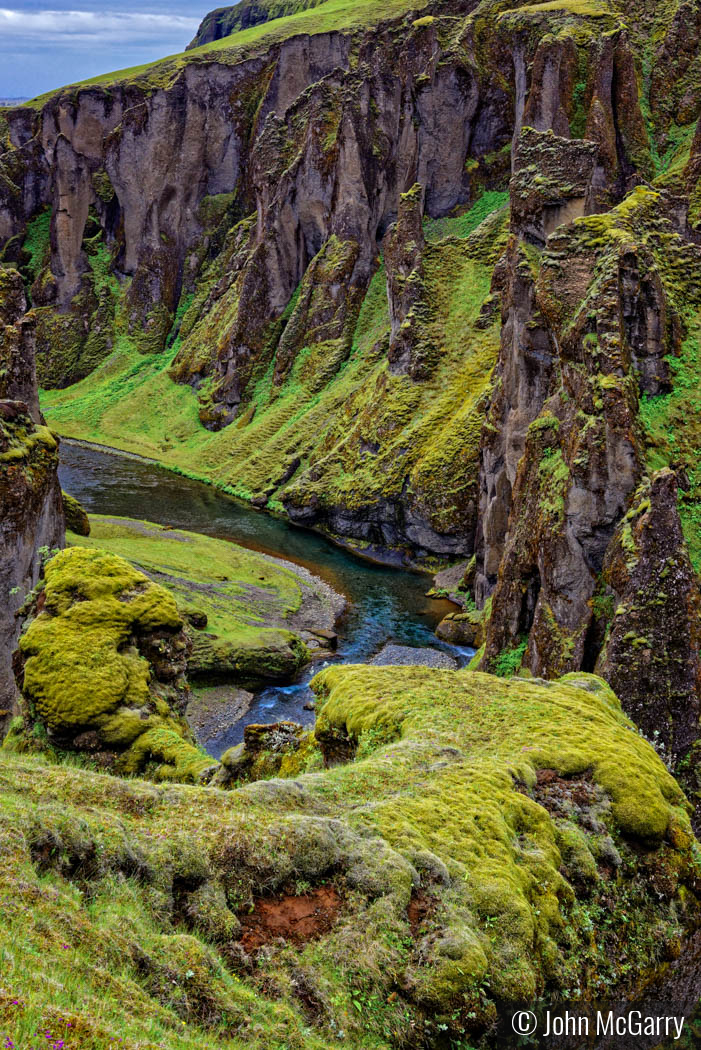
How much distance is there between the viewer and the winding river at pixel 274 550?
4369cm

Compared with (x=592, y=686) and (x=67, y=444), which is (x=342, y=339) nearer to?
(x=67, y=444)

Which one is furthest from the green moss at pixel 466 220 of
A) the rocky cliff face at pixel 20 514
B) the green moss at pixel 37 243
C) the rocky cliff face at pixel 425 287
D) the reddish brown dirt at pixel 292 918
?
the reddish brown dirt at pixel 292 918

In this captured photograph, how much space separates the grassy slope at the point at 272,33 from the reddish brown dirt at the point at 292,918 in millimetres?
161600

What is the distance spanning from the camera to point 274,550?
2709 inches

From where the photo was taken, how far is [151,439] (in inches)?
4382

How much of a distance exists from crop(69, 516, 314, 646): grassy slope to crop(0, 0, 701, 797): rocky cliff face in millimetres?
13715

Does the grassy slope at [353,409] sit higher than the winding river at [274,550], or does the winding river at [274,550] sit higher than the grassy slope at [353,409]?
the grassy slope at [353,409]

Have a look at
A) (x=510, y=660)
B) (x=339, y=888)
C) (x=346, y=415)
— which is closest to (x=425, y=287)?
(x=346, y=415)

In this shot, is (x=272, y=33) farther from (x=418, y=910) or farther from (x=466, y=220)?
(x=418, y=910)

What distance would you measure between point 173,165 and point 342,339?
65155mm

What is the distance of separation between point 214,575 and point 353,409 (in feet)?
120

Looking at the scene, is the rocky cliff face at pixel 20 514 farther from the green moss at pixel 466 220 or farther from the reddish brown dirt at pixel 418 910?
the green moss at pixel 466 220

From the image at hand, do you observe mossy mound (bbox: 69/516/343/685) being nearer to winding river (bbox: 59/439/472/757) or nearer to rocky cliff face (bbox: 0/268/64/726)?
winding river (bbox: 59/439/472/757)

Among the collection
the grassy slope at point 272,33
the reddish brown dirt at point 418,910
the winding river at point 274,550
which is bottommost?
the winding river at point 274,550
